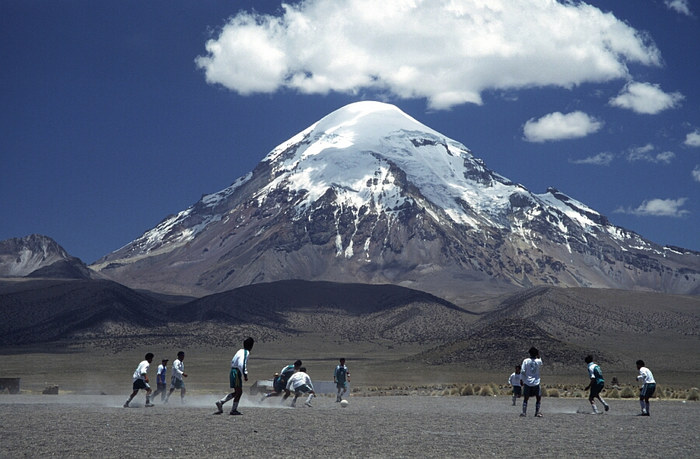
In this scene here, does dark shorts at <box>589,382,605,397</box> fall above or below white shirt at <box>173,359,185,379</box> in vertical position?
above

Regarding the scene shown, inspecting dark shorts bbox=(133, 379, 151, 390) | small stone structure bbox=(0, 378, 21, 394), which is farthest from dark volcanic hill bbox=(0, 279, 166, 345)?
dark shorts bbox=(133, 379, 151, 390)

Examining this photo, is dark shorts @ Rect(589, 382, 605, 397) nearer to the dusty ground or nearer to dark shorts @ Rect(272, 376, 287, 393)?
the dusty ground

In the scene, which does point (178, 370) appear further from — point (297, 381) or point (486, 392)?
point (486, 392)

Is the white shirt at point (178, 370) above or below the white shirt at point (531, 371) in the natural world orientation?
below

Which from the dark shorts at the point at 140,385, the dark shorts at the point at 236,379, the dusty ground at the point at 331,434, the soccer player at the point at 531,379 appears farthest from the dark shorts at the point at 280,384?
the soccer player at the point at 531,379

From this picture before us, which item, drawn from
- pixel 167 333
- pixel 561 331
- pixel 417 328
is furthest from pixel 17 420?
pixel 417 328

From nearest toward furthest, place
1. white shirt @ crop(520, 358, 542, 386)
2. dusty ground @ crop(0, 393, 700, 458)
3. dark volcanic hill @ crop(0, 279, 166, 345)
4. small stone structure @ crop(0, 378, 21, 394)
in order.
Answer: dusty ground @ crop(0, 393, 700, 458) → white shirt @ crop(520, 358, 542, 386) → small stone structure @ crop(0, 378, 21, 394) → dark volcanic hill @ crop(0, 279, 166, 345)

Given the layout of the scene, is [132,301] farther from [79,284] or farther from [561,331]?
[561,331]

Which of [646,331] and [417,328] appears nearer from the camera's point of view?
[646,331]

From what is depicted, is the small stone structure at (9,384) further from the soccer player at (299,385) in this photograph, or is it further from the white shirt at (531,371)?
the white shirt at (531,371)

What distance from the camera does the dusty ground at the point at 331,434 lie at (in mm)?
16172

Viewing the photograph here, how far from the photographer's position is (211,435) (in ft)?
59.4

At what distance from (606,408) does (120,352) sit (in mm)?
90884

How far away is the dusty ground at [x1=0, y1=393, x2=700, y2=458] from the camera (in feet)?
53.1
